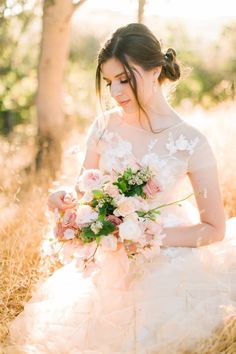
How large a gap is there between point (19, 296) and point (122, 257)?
1.26 m

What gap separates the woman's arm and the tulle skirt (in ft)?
0.17

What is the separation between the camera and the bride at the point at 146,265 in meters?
2.67

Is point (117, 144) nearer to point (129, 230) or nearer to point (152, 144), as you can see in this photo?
point (152, 144)

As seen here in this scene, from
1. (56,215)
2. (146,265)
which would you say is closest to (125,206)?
(56,215)

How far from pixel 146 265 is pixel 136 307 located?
0.24 metres

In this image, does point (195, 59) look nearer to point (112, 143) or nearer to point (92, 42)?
point (92, 42)

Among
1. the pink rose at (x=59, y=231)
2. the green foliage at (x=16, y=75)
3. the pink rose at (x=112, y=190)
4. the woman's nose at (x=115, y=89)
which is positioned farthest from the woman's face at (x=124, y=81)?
the green foliage at (x=16, y=75)

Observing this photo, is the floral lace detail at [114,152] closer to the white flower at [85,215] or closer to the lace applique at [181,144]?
the lace applique at [181,144]

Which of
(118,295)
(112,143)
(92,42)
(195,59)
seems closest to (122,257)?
(118,295)

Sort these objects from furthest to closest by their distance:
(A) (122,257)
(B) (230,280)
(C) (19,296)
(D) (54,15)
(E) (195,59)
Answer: (E) (195,59) → (D) (54,15) → (C) (19,296) → (B) (230,280) → (A) (122,257)

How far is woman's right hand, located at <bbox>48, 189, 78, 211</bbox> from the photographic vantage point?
104 inches

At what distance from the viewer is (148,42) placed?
3.00 m

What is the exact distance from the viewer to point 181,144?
309cm

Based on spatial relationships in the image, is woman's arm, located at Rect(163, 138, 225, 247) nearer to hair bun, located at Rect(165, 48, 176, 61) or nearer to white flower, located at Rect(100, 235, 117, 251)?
white flower, located at Rect(100, 235, 117, 251)
